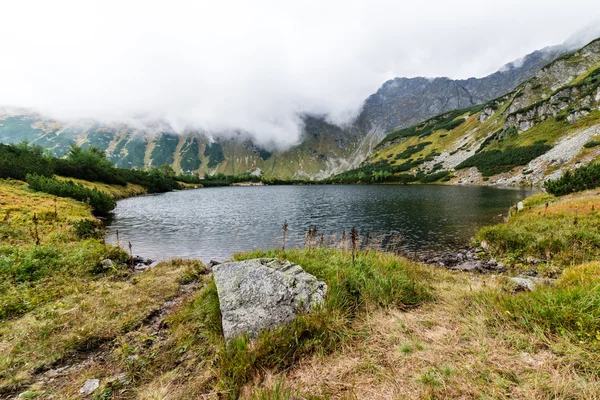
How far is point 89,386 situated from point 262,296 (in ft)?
13.8

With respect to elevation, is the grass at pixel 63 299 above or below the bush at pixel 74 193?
below

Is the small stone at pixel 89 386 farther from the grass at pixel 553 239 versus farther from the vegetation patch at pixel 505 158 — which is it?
the vegetation patch at pixel 505 158

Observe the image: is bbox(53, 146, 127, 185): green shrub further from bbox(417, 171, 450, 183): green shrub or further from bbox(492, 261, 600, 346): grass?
bbox(417, 171, 450, 183): green shrub

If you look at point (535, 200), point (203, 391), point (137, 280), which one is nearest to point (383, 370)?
point (203, 391)

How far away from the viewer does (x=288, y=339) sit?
5.64m

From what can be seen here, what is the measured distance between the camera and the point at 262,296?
7008 mm

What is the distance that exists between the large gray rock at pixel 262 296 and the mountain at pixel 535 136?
388 ft

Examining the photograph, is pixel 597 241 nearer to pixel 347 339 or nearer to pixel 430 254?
pixel 430 254

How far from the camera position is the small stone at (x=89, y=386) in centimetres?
537

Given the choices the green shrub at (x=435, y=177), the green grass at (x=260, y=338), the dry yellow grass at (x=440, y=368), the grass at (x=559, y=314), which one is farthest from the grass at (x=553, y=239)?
the green shrub at (x=435, y=177)

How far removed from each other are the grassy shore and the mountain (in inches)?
4560

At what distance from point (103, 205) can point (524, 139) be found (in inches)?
7350

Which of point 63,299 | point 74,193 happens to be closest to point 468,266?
point 63,299

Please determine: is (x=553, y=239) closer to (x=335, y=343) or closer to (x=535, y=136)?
(x=335, y=343)
